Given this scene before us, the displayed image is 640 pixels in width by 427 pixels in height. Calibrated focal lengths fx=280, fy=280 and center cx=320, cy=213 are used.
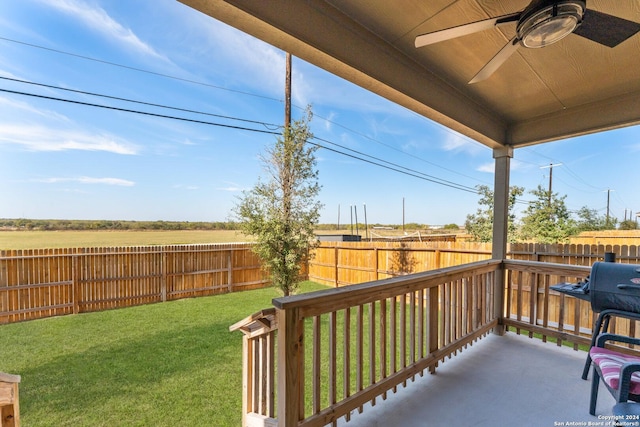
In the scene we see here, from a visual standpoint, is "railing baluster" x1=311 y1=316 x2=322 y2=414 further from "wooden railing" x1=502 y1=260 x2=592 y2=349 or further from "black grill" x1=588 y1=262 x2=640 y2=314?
"wooden railing" x1=502 y1=260 x2=592 y2=349

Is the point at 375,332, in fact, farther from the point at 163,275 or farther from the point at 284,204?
the point at 163,275

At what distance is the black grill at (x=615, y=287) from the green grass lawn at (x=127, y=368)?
305 centimetres

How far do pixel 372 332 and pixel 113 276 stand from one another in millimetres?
6491

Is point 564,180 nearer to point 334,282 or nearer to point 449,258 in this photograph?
point 449,258

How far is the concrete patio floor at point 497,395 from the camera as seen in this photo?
5.72 feet

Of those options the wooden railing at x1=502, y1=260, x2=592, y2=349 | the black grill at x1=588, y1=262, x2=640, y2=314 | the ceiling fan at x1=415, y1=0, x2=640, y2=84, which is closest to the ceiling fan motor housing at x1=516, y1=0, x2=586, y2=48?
the ceiling fan at x1=415, y1=0, x2=640, y2=84

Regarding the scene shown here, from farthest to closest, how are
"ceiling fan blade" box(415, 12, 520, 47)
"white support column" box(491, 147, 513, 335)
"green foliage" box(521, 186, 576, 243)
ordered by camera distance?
1. "green foliage" box(521, 186, 576, 243)
2. "white support column" box(491, 147, 513, 335)
3. "ceiling fan blade" box(415, 12, 520, 47)

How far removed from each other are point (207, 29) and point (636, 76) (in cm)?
696

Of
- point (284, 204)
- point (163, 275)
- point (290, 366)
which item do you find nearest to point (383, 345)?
point (290, 366)

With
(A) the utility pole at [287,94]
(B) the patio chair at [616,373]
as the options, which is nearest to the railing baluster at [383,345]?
(B) the patio chair at [616,373]

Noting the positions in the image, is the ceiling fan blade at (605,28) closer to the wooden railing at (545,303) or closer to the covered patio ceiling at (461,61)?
the covered patio ceiling at (461,61)

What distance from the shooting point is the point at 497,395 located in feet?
6.58

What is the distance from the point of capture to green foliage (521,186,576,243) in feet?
27.8

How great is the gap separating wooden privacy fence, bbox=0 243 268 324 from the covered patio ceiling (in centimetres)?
658
